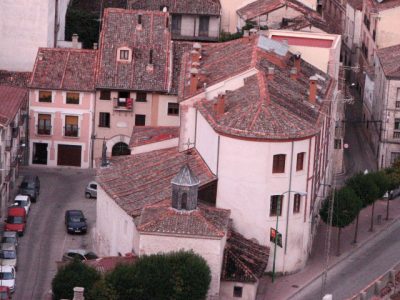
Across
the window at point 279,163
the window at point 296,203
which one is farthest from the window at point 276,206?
the window at point 279,163

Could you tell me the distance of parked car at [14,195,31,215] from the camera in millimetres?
123894

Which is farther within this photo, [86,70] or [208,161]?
[86,70]

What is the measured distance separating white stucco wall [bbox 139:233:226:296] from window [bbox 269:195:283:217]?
6.56 meters

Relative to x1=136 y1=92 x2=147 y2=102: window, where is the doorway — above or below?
below

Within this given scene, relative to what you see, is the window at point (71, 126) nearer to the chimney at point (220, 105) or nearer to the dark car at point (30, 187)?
the dark car at point (30, 187)

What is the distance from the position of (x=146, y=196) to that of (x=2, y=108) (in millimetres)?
20485

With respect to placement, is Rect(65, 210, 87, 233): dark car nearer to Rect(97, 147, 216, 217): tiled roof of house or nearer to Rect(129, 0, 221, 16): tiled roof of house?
Rect(97, 147, 216, 217): tiled roof of house

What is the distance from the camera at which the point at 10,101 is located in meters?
129

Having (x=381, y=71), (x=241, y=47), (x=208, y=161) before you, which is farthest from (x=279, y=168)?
(x=381, y=71)

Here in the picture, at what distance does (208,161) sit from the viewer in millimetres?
111125

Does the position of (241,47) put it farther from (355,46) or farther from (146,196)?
(355,46)

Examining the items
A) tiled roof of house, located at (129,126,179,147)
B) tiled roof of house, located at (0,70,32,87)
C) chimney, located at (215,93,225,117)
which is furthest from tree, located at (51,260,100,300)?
tiled roof of house, located at (0,70,32,87)

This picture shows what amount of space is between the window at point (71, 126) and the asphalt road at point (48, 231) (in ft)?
10.0

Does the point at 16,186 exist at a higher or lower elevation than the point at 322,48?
lower
